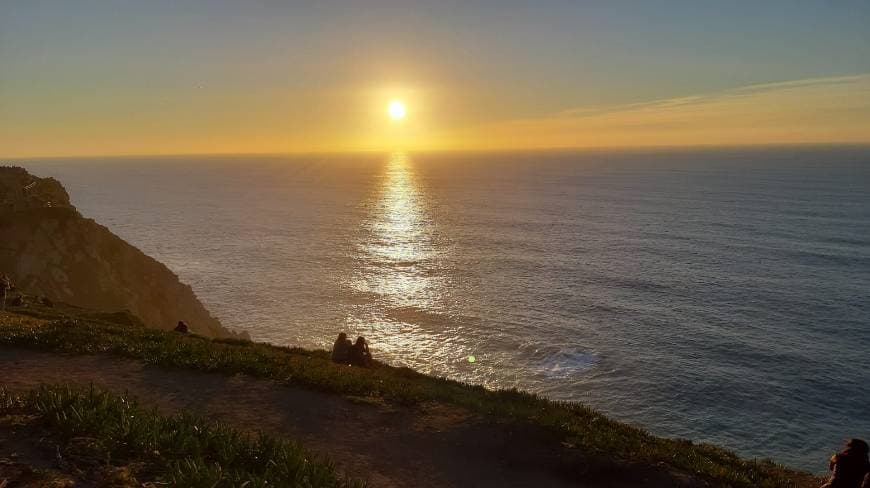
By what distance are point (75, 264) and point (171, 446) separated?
5569cm

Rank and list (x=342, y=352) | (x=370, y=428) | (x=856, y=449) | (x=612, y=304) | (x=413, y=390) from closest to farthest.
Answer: (x=856, y=449) < (x=370, y=428) < (x=413, y=390) < (x=342, y=352) < (x=612, y=304)

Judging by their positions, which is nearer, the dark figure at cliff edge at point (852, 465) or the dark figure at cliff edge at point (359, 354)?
the dark figure at cliff edge at point (852, 465)

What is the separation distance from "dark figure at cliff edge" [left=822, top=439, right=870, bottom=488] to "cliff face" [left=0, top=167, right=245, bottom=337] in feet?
194

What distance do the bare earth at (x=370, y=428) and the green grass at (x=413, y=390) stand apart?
1.89 feet

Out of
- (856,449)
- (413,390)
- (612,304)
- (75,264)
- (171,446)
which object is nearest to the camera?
(171,446)

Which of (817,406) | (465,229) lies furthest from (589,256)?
(817,406)

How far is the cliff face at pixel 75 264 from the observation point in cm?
5059

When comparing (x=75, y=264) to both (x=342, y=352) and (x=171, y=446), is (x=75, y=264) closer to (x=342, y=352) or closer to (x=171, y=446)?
(x=342, y=352)

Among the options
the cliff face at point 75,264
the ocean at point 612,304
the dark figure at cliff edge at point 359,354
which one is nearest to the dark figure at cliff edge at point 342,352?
the dark figure at cliff edge at point 359,354

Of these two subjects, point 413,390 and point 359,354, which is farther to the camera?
point 359,354

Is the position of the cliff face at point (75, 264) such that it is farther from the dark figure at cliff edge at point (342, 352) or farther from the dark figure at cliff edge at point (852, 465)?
the dark figure at cliff edge at point (852, 465)

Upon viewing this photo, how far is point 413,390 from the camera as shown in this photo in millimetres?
18953

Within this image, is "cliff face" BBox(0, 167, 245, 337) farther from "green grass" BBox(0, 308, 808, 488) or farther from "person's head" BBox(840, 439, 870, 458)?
"person's head" BBox(840, 439, 870, 458)

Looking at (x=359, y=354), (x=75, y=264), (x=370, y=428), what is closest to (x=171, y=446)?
(x=370, y=428)
